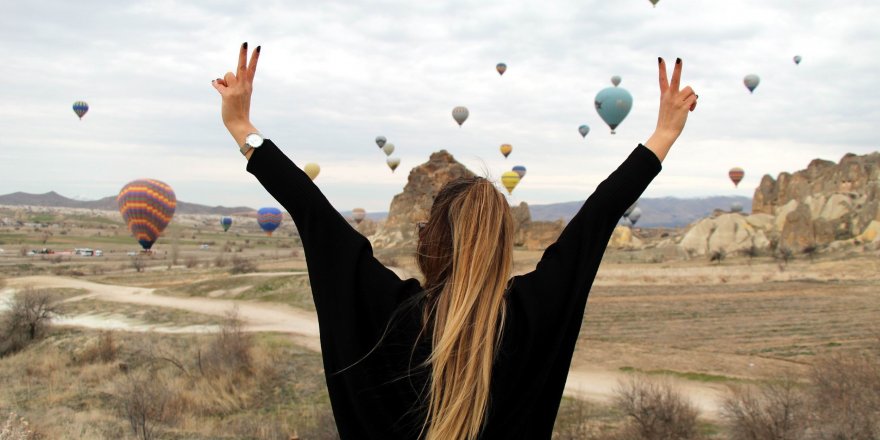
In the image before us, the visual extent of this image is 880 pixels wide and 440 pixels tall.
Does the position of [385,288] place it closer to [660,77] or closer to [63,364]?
[660,77]

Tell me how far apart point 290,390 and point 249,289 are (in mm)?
18150

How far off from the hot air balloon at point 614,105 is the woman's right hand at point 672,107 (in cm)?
3762

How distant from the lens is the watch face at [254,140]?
64.3 inches

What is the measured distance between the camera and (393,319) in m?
1.56

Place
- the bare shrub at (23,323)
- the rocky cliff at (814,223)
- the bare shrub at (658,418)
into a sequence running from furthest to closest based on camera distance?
the rocky cliff at (814,223) → the bare shrub at (23,323) → the bare shrub at (658,418)

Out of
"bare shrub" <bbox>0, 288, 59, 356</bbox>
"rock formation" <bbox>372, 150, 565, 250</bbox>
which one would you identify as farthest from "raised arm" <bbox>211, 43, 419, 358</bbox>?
"rock formation" <bbox>372, 150, 565, 250</bbox>

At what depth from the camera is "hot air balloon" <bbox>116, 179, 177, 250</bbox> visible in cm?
4406

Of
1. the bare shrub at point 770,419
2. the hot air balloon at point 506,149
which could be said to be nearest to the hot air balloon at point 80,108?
the hot air balloon at point 506,149

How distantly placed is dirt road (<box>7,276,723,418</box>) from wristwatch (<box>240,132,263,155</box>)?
36.6 feet

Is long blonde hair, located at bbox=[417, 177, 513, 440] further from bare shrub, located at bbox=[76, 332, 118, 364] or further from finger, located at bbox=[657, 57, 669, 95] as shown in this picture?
bare shrub, located at bbox=[76, 332, 118, 364]

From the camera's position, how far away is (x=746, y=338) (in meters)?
19.7

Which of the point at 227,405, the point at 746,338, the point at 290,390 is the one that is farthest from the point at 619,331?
the point at 227,405

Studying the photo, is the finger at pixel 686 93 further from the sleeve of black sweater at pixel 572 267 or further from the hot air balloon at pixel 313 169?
the hot air balloon at pixel 313 169

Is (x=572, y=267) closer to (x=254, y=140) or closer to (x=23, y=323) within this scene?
(x=254, y=140)
